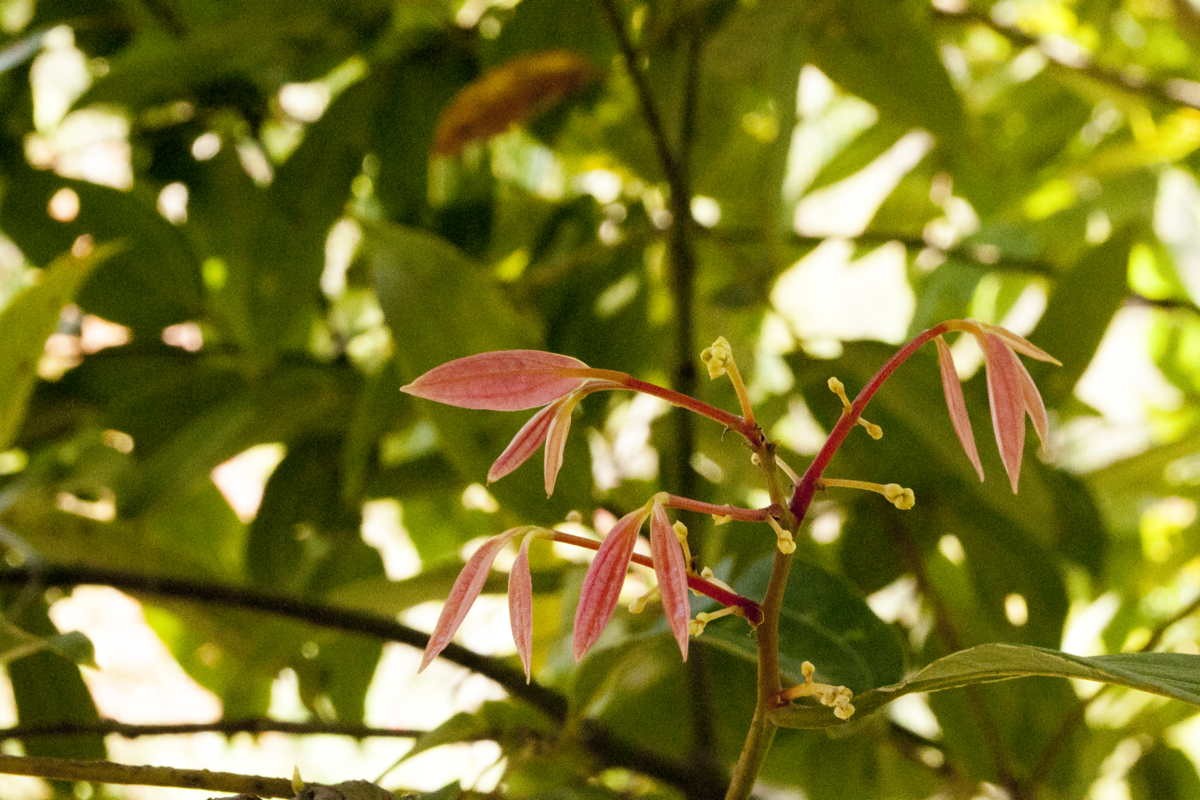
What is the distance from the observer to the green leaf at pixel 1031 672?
0.17m

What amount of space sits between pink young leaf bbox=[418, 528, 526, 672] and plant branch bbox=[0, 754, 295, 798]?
0.11 ft

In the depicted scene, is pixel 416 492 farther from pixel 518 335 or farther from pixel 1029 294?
pixel 1029 294

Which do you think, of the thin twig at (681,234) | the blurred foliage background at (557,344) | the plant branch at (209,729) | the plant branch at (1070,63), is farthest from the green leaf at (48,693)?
the plant branch at (1070,63)

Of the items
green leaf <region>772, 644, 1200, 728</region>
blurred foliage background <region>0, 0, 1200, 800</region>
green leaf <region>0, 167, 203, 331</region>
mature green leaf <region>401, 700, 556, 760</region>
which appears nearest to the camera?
green leaf <region>772, 644, 1200, 728</region>

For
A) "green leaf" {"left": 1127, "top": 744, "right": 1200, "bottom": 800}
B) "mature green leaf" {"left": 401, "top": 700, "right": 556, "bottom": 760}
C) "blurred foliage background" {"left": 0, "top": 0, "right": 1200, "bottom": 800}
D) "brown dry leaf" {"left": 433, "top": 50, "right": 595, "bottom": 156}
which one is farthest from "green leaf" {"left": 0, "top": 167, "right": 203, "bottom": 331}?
"green leaf" {"left": 1127, "top": 744, "right": 1200, "bottom": 800}

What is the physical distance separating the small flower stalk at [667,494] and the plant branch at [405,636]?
0.15 metres

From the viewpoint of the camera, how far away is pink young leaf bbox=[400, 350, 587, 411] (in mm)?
194

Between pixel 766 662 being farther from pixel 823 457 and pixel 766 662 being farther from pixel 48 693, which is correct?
pixel 48 693

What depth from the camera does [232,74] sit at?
0.56 meters

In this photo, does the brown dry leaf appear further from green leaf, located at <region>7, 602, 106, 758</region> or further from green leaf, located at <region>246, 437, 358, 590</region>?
green leaf, located at <region>7, 602, 106, 758</region>

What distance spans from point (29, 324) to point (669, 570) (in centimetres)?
27

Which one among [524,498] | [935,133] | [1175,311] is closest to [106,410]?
[524,498]

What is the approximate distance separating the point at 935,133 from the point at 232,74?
32cm

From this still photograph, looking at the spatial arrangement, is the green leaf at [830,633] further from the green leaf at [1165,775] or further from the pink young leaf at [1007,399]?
the green leaf at [1165,775]
